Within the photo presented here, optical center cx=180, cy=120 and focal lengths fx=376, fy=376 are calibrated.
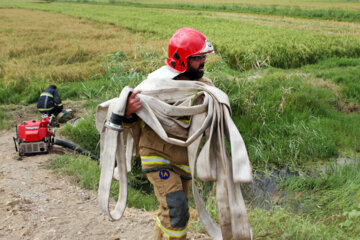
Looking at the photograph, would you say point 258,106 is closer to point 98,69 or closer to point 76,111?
point 76,111

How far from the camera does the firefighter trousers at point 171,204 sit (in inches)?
96.4

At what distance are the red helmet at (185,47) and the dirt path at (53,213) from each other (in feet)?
5.18

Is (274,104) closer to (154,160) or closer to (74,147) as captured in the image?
(74,147)

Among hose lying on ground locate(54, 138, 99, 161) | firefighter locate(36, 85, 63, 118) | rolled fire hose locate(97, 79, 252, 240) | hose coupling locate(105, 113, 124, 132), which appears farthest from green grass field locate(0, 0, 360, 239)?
hose coupling locate(105, 113, 124, 132)

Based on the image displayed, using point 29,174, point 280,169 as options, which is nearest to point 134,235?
point 29,174

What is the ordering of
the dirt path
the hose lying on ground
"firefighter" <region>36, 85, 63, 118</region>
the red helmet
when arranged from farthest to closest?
1. "firefighter" <region>36, 85, 63, 118</region>
2. the hose lying on ground
3. the dirt path
4. the red helmet

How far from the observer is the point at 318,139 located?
19.4 feet

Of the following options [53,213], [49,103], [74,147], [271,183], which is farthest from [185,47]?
[49,103]

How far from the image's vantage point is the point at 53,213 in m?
3.70

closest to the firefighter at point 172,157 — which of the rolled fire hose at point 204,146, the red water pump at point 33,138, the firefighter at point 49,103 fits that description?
the rolled fire hose at point 204,146

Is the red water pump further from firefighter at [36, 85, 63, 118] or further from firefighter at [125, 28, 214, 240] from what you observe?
firefighter at [125, 28, 214, 240]

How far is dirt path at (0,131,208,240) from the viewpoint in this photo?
338cm

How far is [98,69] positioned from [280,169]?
5.98m

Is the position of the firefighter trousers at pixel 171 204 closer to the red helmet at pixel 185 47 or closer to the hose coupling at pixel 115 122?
the hose coupling at pixel 115 122
